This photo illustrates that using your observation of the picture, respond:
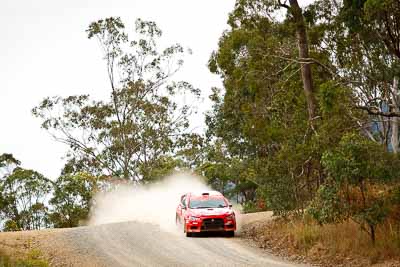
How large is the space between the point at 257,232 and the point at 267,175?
210 cm

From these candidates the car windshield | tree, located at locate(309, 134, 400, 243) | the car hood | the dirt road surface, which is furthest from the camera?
the car windshield

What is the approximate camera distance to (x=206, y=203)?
74.4 feet

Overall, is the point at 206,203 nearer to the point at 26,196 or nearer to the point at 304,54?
the point at 304,54

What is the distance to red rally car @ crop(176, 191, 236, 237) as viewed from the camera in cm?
2145

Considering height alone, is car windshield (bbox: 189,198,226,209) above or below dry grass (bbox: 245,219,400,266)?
Result: above

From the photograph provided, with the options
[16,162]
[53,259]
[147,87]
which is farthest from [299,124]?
[16,162]

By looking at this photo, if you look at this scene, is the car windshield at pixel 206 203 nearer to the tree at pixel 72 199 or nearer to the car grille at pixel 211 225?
the car grille at pixel 211 225

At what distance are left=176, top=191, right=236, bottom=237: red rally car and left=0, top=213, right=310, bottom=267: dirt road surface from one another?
0.38 m

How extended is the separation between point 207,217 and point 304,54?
23.1 ft

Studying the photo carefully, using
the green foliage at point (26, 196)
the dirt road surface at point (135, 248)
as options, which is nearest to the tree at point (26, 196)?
the green foliage at point (26, 196)

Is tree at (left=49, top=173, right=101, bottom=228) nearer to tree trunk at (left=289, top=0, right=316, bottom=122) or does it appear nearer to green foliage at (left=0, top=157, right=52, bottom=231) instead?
green foliage at (left=0, top=157, right=52, bottom=231)

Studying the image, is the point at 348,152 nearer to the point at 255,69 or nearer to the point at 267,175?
the point at 267,175

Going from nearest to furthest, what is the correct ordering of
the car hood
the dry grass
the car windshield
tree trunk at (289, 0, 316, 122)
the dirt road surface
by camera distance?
the dry grass → the dirt road surface → the car hood → tree trunk at (289, 0, 316, 122) → the car windshield

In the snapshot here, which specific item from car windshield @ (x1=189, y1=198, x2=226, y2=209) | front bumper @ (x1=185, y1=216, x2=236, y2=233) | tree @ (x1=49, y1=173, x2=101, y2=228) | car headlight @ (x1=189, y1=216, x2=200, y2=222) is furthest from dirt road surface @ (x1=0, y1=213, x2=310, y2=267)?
tree @ (x1=49, y1=173, x2=101, y2=228)
